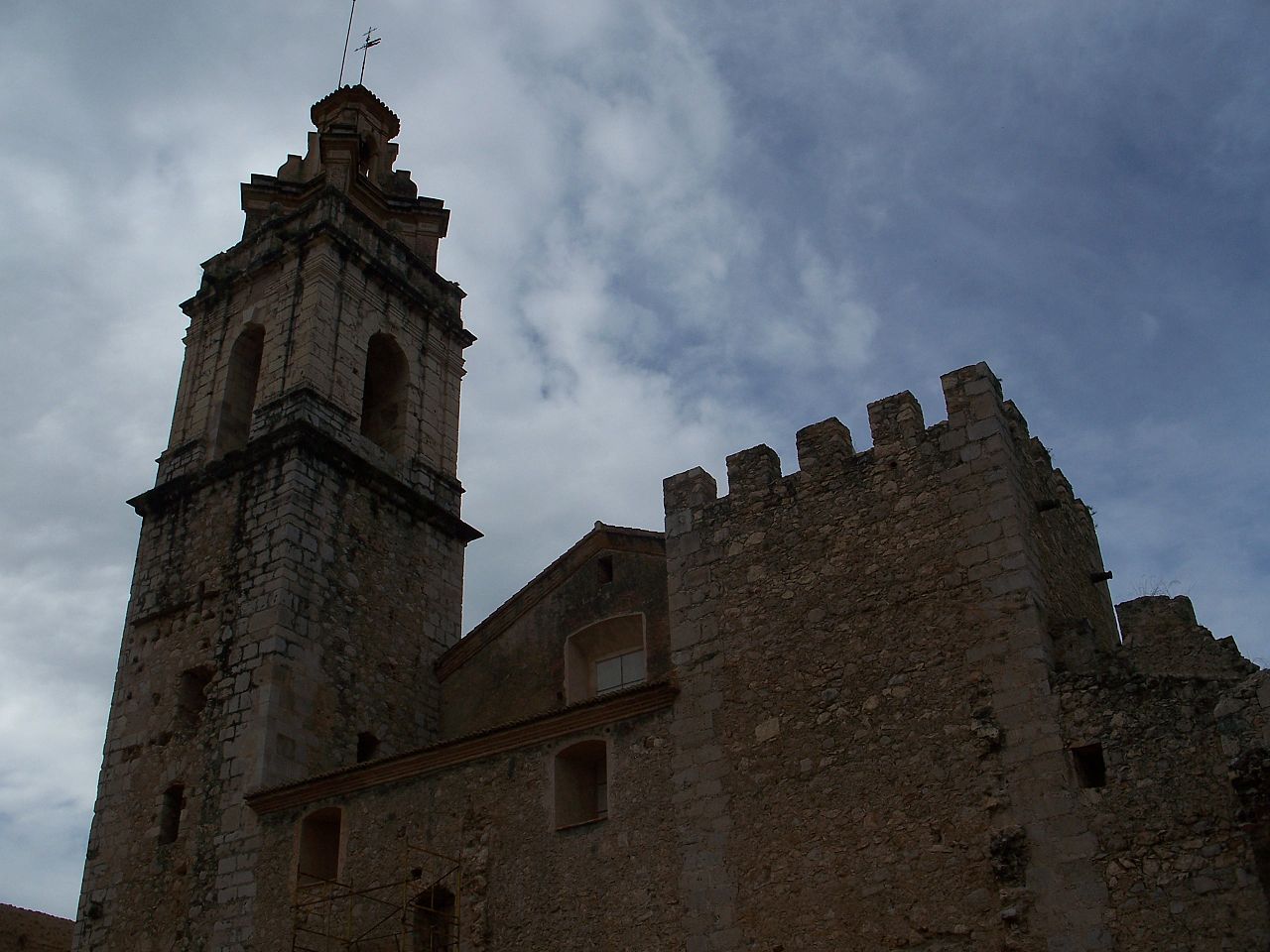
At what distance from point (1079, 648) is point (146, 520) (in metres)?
13.1

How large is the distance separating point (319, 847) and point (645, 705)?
446 cm

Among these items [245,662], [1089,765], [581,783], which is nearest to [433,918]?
[581,783]

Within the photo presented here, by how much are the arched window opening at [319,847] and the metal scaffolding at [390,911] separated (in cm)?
23

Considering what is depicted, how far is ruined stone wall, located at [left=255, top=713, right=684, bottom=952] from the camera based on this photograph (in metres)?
11.6

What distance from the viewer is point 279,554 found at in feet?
53.5

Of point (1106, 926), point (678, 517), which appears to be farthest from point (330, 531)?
point (1106, 926)

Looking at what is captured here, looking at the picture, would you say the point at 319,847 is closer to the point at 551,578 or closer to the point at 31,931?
the point at 551,578

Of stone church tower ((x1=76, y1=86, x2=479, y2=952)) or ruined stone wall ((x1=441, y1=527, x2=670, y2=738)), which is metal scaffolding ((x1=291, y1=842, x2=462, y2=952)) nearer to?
stone church tower ((x1=76, y1=86, x2=479, y2=952))

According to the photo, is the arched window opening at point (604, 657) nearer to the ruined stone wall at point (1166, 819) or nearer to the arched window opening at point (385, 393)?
the arched window opening at point (385, 393)

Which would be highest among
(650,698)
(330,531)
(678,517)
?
(330,531)

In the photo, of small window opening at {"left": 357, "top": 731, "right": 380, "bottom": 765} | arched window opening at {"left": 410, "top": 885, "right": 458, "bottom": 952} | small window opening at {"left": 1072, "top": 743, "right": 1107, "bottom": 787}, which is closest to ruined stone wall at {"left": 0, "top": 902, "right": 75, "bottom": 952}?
small window opening at {"left": 357, "top": 731, "right": 380, "bottom": 765}

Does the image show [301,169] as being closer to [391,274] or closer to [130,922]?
[391,274]

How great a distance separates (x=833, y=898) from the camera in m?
10.6

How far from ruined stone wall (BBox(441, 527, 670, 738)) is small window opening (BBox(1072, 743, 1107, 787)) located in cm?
549
